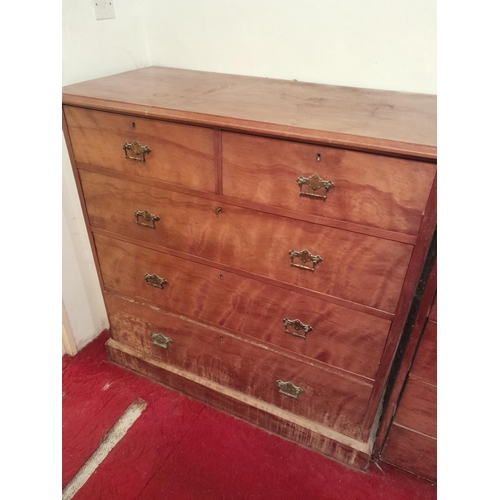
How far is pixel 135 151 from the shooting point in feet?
3.72

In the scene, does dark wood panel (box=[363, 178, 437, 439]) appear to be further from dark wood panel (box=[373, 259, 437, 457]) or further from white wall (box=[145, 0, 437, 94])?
white wall (box=[145, 0, 437, 94])

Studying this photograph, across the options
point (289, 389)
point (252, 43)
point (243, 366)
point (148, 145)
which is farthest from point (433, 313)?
point (252, 43)

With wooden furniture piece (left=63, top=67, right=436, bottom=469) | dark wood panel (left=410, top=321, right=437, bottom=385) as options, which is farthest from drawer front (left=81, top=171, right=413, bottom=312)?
dark wood panel (left=410, top=321, right=437, bottom=385)

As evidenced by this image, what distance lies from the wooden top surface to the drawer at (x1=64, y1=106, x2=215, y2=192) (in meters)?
0.04

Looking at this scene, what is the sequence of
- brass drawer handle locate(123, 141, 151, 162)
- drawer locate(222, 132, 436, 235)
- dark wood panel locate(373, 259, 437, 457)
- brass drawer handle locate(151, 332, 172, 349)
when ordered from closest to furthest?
1. drawer locate(222, 132, 436, 235)
2. dark wood panel locate(373, 259, 437, 457)
3. brass drawer handle locate(123, 141, 151, 162)
4. brass drawer handle locate(151, 332, 172, 349)

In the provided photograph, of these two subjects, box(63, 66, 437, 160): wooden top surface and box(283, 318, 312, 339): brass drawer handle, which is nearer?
box(63, 66, 437, 160): wooden top surface

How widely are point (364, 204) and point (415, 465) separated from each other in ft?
3.15

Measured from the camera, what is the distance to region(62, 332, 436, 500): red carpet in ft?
4.20

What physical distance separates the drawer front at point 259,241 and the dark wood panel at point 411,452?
511 millimetres

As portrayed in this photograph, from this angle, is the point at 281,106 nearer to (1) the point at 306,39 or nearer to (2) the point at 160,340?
(1) the point at 306,39

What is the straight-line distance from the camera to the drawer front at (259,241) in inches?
39.0

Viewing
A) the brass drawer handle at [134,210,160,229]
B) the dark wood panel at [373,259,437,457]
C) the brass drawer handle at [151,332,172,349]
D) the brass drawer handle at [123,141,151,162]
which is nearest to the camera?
the dark wood panel at [373,259,437,457]

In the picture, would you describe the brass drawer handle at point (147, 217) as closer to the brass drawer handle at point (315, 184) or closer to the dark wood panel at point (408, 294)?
the brass drawer handle at point (315, 184)
